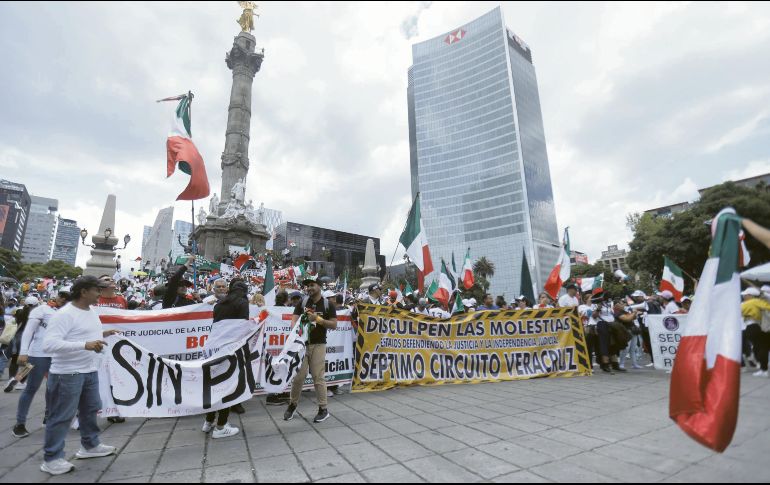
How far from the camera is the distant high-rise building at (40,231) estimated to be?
555ft

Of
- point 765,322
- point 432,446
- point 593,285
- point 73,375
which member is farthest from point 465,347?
point 73,375

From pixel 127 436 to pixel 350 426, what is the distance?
282 cm

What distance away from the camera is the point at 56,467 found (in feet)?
11.2

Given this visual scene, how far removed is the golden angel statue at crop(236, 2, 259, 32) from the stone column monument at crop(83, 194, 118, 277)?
125ft

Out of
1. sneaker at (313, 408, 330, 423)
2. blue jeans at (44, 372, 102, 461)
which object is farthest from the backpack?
blue jeans at (44, 372, 102, 461)

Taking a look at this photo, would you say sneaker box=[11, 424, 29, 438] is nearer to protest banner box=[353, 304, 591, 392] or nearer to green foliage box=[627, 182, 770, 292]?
protest banner box=[353, 304, 591, 392]

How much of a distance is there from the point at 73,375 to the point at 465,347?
22.9 feet

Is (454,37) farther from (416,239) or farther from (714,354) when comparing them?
(714,354)

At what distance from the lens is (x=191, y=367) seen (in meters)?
4.62

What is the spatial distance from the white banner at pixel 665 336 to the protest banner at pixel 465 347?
69.2 inches

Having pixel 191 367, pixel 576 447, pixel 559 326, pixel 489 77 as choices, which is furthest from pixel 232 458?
pixel 489 77

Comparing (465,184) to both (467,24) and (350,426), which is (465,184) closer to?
(467,24)

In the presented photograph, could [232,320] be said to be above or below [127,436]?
above

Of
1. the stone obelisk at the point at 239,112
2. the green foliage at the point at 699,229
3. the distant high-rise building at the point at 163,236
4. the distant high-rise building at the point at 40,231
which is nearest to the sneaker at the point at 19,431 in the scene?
the stone obelisk at the point at 239,112
